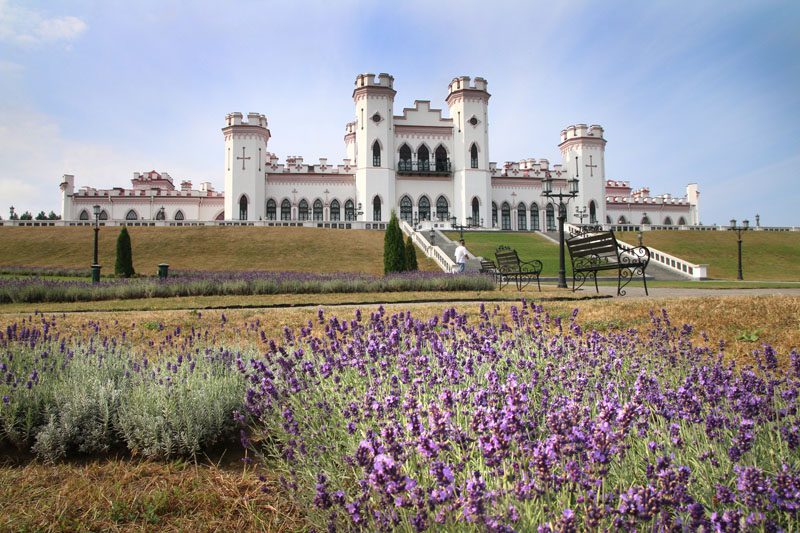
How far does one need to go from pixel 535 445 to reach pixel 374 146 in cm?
5466

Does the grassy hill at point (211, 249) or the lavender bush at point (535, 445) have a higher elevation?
the grassy hill at point (211, 249)

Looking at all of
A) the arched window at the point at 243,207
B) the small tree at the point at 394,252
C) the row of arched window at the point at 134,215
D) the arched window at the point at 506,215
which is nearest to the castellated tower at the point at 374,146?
the arched window at the point at 243,207

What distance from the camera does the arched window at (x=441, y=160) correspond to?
57.2 m

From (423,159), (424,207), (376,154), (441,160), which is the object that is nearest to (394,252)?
(424,207)

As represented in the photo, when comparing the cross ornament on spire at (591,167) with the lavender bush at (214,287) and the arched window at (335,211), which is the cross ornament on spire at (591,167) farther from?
the lavender bush at (214,287)

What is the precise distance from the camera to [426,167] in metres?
57.2

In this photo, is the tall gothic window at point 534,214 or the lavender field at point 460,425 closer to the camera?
the lavender field at point 460,425

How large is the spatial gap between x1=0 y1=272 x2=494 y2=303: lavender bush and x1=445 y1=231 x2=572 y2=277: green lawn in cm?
1087

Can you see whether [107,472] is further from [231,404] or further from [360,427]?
[360,427]

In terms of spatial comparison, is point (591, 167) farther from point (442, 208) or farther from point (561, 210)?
point (561, 210)

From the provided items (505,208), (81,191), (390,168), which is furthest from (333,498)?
(81,191)

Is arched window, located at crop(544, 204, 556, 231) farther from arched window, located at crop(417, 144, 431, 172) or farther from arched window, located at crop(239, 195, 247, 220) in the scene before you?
arched window, located at crop(239, 195, 247, 220)

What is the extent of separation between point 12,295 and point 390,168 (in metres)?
43.7

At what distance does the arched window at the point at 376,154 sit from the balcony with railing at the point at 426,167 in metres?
2.56
